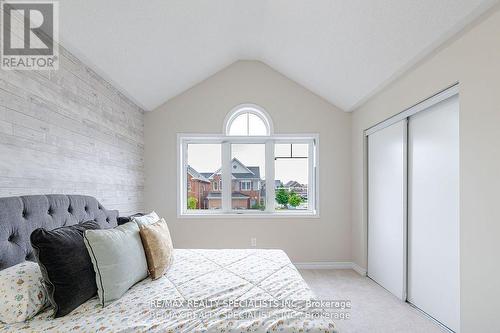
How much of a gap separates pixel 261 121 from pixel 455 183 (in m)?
2.61

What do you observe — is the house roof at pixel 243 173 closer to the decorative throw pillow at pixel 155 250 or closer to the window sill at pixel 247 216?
the window sill at pixel 247 216

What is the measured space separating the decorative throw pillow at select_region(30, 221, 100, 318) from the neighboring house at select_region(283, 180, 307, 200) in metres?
3.13

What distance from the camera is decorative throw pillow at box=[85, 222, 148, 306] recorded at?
1.59m

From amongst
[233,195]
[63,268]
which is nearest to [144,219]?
[63,268]

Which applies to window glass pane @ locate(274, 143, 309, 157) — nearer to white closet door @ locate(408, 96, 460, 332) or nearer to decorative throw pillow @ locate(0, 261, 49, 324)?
white closet door @ locate(408, 96, 460, 332)

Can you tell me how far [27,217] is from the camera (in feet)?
5.66

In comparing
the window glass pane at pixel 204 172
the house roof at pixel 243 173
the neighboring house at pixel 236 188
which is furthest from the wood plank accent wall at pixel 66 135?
the house roof at pixel 243 173

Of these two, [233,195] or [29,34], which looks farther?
[233,195]

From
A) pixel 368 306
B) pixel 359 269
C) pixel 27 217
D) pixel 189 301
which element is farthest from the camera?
pixel 359 269

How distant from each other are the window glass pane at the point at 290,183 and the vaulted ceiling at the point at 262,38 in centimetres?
105

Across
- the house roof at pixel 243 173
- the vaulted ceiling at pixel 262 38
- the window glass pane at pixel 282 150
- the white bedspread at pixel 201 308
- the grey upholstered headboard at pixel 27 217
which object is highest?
the vaulted ceiling at pixel 262 38

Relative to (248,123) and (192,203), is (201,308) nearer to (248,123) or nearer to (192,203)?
(192,203)

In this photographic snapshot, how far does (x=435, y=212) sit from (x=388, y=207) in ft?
2.46

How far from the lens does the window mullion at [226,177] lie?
4.29 m
